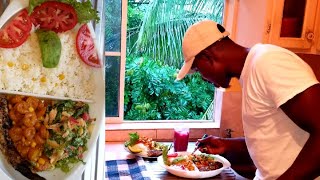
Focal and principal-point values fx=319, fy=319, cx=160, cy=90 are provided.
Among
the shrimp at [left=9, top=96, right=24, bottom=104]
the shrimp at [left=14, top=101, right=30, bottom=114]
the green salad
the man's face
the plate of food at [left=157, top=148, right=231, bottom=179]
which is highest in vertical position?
→ the man's face

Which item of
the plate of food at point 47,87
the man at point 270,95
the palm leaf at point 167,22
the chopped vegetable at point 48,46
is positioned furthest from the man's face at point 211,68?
the palm leaf at point 167,22

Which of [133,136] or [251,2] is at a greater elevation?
[251,2]

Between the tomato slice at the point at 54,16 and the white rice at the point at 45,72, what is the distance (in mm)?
22

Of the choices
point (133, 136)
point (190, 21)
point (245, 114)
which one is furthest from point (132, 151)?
point (190, 21)

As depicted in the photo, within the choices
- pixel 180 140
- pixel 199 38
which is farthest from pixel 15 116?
pixel 180 140

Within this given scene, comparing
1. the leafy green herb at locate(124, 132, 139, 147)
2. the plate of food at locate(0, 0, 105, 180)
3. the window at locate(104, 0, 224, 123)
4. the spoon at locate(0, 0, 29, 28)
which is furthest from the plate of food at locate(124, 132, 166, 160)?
the spoon at locate(0, 0, 29, 28)

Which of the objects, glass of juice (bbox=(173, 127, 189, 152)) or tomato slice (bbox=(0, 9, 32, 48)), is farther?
glass of juice (bbox=(173, 127, 189, 152))

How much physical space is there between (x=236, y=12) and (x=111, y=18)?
796 mm

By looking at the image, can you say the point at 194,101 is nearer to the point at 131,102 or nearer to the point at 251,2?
the point at 131,102

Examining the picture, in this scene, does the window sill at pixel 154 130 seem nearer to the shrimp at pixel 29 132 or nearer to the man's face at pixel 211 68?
the man's face at pixel 211 68

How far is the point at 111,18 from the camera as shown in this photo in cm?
203

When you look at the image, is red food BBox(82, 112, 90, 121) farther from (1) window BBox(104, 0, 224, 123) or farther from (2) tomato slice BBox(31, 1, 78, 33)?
(1) window BBox(104, 0, 224, 123)

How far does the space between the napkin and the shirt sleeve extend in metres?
0.78

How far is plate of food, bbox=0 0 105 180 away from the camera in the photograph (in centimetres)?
71
